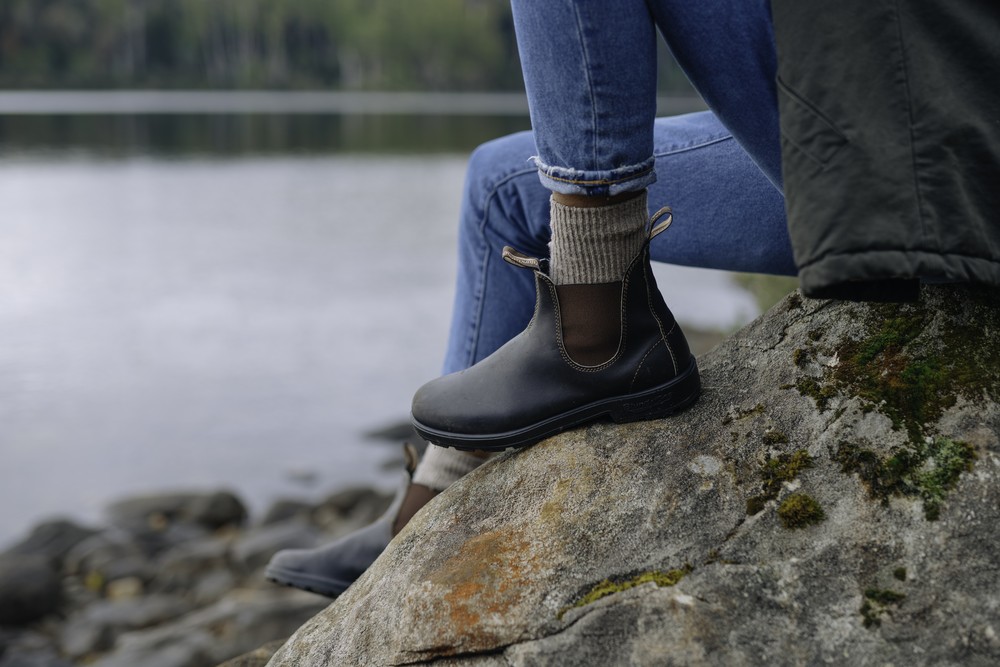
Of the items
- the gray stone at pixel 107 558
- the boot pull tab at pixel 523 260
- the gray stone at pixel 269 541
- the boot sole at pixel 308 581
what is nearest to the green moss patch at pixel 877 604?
the boot pull tab at pixel 523 260

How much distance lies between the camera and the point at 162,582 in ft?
19.5

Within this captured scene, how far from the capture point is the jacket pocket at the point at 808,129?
140 cm

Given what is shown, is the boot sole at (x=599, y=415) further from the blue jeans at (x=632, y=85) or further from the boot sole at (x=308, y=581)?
the boot sole at (x=308, y=581)

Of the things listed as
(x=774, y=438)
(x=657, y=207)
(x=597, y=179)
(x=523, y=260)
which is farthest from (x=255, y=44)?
(x=774, y=438)

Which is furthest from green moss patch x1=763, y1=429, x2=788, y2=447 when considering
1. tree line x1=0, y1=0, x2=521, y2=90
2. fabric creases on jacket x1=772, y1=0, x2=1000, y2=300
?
tree line x1=0, y1=0, x2=521, y2=90

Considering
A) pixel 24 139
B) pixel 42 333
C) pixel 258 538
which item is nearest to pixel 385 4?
pixel 24 139

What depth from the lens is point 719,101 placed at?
173 cm

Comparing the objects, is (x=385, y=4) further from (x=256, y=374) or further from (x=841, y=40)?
(x=841, y=40)

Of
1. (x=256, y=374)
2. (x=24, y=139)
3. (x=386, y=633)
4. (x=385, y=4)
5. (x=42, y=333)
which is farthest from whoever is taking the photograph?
(x=385, y=4)

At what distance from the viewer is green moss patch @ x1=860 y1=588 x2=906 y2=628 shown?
5.05 ft

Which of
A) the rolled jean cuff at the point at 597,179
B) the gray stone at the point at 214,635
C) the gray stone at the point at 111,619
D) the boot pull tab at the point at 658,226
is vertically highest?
the rolled jean cuff at the point at 597,179

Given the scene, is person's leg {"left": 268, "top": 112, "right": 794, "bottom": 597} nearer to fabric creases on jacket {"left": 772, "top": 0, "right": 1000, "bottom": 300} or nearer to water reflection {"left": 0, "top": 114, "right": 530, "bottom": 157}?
fabric creases on jacket {"left": 772, "top": 0, "right": 1000, "bottom": 300}

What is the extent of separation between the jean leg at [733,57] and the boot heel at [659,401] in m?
0.46

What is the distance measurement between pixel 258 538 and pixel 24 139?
29.0m
